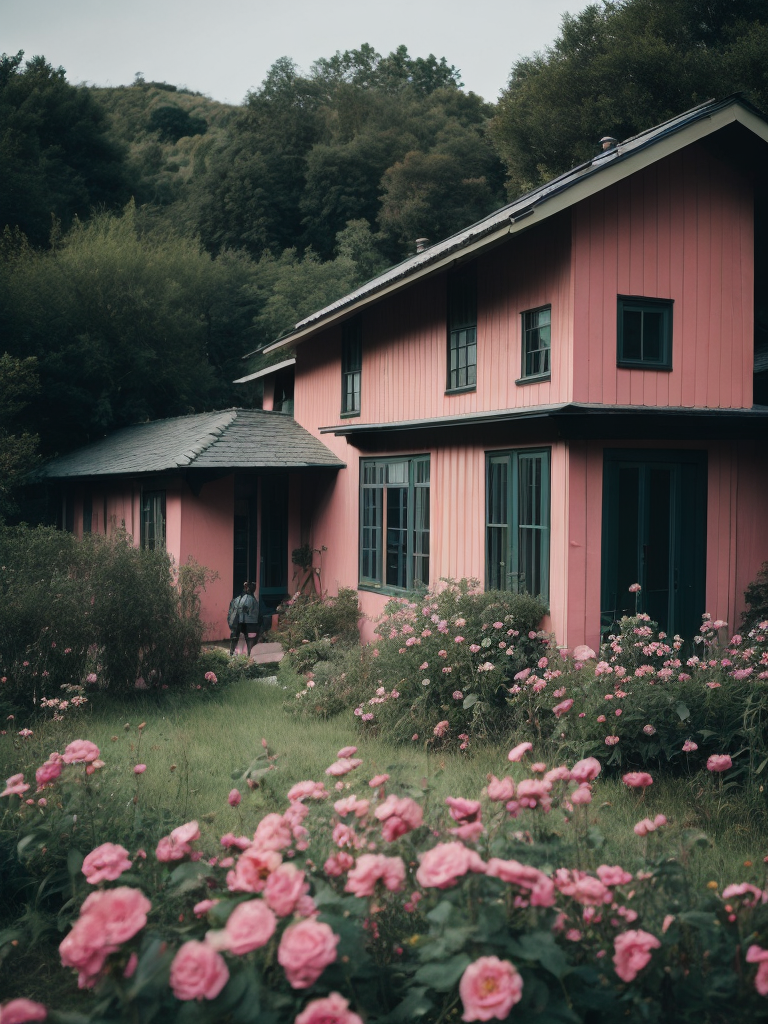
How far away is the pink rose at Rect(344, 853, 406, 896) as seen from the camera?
233 centimetres

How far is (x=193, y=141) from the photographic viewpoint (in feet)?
181

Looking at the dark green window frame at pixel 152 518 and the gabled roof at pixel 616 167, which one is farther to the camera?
the dark green window frame at pixel 152 518

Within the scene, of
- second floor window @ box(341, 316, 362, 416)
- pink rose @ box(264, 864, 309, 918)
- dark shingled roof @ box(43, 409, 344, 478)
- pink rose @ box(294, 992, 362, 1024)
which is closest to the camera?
pink rose @ box(294, 992, 362, 1024)

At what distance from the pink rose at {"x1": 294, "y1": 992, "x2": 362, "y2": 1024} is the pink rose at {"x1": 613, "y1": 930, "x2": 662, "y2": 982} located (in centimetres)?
77

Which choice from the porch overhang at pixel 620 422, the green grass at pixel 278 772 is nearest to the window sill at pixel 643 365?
the porch overhang at pixel 620 422

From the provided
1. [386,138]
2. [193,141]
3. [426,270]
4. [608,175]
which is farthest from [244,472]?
[193,141]

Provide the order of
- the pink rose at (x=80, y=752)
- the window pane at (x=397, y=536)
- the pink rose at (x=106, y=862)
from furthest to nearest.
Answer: the window pane at (x=397, y=536)
the pink rose at (x=80, y=752)
the pink rose at (x=106, y=862)

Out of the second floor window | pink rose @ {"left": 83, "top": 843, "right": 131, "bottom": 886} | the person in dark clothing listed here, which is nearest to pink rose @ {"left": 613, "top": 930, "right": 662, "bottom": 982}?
pink rose @ {"left": 83, "top": 843, "right": 131, "bottom": 886}

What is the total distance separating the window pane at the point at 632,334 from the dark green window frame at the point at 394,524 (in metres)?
3.63

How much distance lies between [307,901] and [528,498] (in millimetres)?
8324

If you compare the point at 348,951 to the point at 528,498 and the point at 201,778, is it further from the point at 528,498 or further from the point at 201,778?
the point at 528,498

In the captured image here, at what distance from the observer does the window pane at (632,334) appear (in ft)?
32.7

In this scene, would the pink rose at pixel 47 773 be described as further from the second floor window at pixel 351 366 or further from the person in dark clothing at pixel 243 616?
the second floor window at pixel 351 366

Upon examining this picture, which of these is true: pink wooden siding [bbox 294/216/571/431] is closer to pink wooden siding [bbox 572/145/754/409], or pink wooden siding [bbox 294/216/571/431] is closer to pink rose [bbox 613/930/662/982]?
pink wooden siding [bbox 572/145/754/409]
